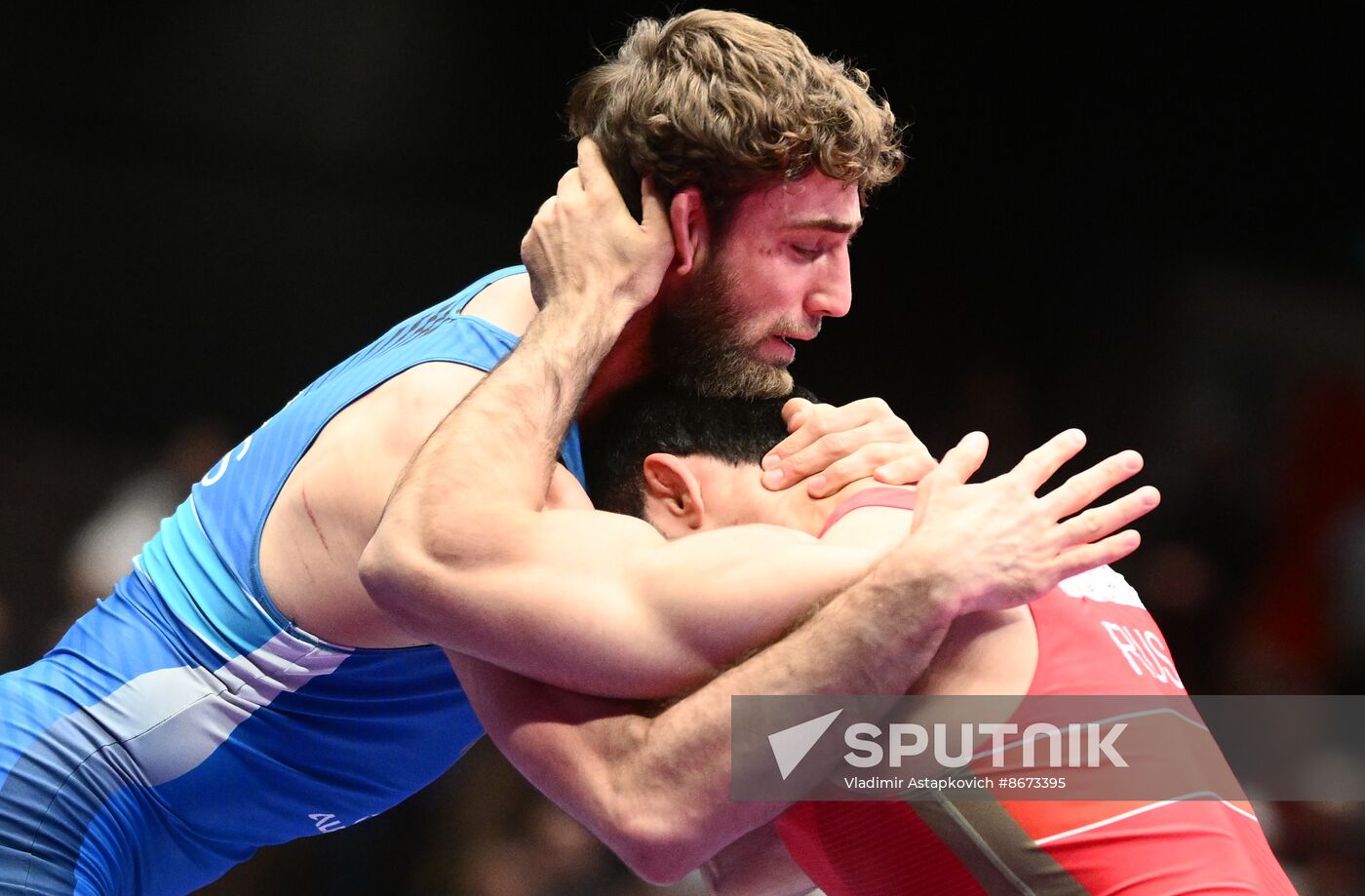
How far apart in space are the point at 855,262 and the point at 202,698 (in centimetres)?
404

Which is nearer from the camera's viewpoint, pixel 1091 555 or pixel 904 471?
pixel 1091 555

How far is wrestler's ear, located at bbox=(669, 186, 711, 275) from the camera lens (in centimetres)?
235

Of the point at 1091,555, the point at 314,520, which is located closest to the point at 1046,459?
the point at 1091,555

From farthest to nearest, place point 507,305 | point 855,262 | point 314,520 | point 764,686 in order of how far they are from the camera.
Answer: point 855,262 < point 507,305 < point 314,520 < point 764,686

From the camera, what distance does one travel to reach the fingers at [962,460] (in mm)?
1869

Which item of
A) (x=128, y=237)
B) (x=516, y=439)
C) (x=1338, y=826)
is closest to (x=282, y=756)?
(x=516, y=439)

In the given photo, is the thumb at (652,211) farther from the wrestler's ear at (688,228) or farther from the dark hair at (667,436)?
the dark hair at (667,436)

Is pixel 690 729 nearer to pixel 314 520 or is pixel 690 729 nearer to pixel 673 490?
pixel 673 490

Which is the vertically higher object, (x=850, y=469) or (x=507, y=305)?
(x=507, y=305)

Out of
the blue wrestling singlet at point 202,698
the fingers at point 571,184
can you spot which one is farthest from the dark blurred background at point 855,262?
the fingers at point 571,184

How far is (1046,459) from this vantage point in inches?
77.1

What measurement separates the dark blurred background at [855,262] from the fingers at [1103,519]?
3.43 m

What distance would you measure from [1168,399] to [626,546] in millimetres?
4821

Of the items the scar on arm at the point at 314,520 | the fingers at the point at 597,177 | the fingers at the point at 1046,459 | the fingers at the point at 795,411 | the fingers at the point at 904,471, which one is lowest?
the fingers at the point at 1046,459
